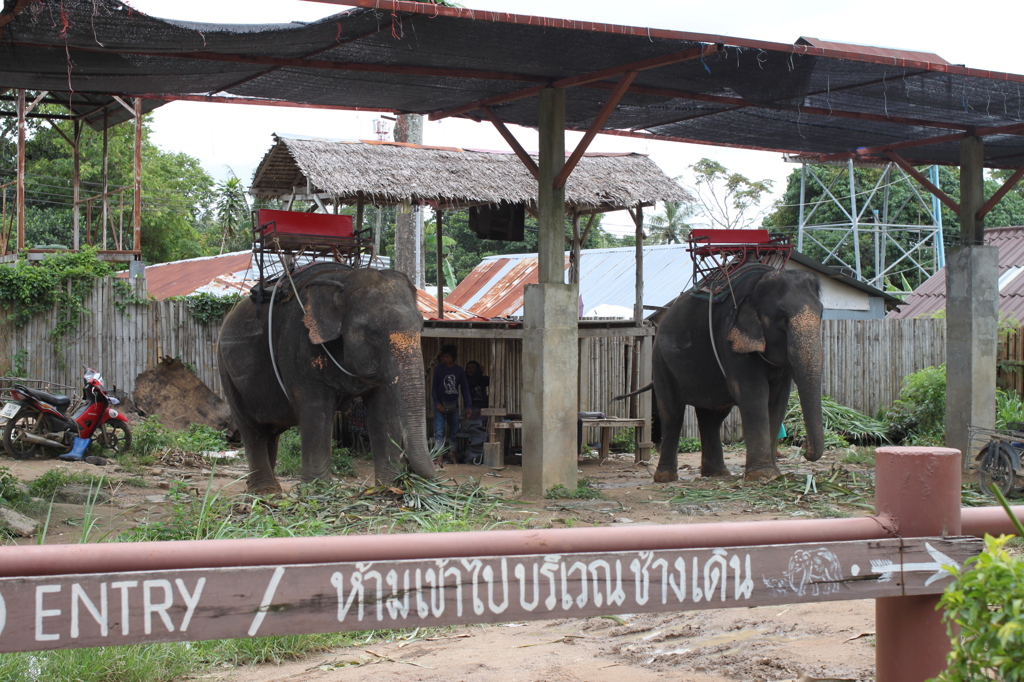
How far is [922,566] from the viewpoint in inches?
106

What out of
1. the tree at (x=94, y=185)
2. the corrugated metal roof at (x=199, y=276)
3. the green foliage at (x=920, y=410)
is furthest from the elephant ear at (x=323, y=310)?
the tree at (x=94, y=185)

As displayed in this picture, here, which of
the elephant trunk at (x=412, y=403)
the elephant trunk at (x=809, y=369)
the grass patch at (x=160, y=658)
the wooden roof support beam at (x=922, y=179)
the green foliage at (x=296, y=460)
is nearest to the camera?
the grass patch at (x=160, y=658)

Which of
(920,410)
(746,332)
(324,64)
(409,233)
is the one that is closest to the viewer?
(324,64)

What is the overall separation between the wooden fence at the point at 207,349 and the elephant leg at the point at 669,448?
1.67 meters

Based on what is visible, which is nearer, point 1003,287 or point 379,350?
point 379,350

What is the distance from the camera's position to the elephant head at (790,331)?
9.30 m

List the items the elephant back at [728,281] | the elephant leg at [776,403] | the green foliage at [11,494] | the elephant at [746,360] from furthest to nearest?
1. the elephant leg at [776,403]
2. the elephant back at [728,281]
3. the elephant at [746,360]
4. the green foliage at [11,494]

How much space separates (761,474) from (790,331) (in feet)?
4.92

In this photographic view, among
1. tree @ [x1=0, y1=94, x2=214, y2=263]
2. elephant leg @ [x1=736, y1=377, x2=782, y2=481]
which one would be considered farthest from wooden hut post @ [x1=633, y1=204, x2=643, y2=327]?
tree @ [x1=0, y1=94, x2=214, y2=263]

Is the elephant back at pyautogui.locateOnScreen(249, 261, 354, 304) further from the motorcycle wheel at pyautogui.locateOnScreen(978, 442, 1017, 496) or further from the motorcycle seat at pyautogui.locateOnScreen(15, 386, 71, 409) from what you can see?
the motorcycle wheel at pyautogui.locateOnScreen(978, 442, 1017, 496)

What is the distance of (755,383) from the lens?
1020 cm

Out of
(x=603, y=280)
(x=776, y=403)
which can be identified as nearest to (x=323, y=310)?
(x=776, y=403)

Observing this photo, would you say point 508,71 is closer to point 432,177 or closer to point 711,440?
point 432,177

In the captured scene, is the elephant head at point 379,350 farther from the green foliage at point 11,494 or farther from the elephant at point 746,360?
the elephant at point 746,360
